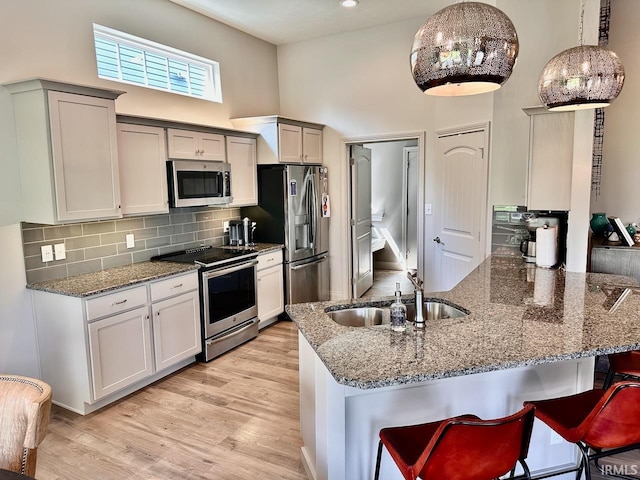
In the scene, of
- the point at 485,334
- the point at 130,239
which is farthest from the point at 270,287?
the point at 485,334

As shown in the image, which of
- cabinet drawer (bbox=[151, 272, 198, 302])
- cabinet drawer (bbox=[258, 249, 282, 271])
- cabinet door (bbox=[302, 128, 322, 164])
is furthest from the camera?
cabinet door (bbox=[302, 128, 322, 164])

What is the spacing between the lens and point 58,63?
328 centimetres

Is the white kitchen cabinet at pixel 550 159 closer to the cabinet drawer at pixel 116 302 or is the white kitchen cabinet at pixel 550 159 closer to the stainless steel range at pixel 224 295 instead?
the stainless steel range at pixel 224 295

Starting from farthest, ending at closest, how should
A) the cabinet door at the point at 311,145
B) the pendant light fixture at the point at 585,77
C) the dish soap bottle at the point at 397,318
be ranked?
the cabinet door at the point at 311,145 → the pendant light fixture at the point at 585,77 → the dish soap bottle at the point at 397,318

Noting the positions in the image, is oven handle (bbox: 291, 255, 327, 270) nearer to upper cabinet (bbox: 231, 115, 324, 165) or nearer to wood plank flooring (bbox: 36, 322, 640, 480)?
upper cabinet (bbox: 231, 115, 324, 165)

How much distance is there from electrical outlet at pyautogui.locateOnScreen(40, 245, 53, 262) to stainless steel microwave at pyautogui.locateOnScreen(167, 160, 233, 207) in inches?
39.7

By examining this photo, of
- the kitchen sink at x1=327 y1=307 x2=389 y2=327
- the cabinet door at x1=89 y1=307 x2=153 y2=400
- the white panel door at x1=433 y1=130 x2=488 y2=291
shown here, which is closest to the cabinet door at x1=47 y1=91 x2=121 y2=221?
the cabinet door at x1=89 y1=307 x2=153 y2=400

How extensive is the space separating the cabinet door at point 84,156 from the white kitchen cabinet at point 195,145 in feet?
2.18

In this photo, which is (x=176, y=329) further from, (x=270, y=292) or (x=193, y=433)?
(x=270, y=292)

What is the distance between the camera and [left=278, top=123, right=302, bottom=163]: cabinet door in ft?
15.7

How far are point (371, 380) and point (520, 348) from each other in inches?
26.0

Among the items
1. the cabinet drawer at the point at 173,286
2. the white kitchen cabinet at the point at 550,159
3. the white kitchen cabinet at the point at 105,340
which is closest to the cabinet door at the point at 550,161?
the white kitchen cabinet at the point at 550,159

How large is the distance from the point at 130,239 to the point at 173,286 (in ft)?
2.18

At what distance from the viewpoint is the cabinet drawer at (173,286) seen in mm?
3385
